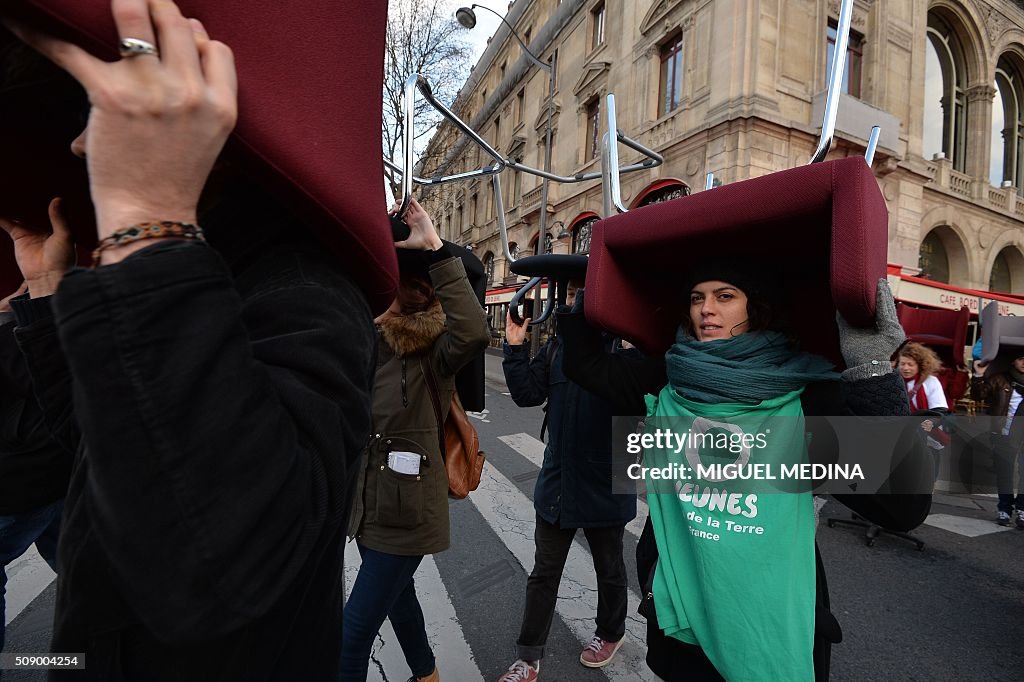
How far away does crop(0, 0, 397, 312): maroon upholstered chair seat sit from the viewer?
1.89 ft

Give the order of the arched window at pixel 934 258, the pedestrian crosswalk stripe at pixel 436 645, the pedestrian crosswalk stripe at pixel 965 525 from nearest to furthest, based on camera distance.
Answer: the pedestrian crosswalk stripe at pixel 436 645, the pedestrian crosswalk stripe at pixel 965 525, the arched window at pixel 934 258

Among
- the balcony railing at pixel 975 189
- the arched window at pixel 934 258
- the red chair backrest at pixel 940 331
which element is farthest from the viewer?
the arched window at pixel 934 258

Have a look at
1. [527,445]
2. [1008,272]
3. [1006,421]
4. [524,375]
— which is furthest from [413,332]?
[1008,272]

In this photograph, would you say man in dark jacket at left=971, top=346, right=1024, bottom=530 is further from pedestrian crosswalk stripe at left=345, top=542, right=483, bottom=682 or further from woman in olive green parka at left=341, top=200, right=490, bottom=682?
woman in olive green parka at left=341, top=200, right=490, bottom=682

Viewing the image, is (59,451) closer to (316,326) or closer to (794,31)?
(316,326)

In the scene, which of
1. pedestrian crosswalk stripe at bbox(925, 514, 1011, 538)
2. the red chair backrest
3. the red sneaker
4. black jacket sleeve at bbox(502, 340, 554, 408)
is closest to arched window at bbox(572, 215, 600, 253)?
the red chair backrest

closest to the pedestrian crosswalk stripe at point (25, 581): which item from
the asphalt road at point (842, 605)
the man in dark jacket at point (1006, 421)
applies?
the asphalt road at point (842, 605)

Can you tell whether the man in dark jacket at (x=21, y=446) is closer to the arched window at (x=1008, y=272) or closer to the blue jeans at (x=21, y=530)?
the blue jeans at (x=21, y=530)

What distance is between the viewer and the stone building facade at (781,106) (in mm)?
11281

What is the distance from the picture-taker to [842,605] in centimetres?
328

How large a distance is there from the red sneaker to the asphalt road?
0.12ft

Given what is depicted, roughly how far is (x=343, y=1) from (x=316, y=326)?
18.4 inches

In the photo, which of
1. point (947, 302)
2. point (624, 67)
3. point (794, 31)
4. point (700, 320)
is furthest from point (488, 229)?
point (700, 320)

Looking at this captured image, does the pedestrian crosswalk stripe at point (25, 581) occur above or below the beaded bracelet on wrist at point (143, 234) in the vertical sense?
below
